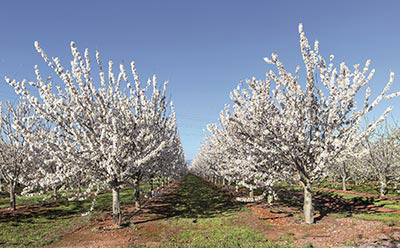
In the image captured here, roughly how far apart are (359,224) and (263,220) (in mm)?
4660

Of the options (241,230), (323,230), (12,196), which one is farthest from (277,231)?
(12,196)

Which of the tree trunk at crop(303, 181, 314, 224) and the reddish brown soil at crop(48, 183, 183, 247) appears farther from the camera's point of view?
the tree trunk at crop(303, 181, 314, 224)

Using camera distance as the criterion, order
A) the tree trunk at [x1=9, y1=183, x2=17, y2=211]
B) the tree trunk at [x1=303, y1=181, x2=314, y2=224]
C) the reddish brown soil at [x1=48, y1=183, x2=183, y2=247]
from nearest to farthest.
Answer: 1. the reddish brown soil at [x1=48, y1=183, x2=183, y2=247]
2. the tree trunk at [x1=303, y1=181, x2=314, y2=224]
3. the tree trunk at [x1=9, y1=183, x2=17, y2=211]

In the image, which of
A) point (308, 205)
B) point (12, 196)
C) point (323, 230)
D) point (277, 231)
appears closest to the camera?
point (323, 230)

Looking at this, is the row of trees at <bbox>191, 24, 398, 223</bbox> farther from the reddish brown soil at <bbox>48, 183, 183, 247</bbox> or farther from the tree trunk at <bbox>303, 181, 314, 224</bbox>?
the reddish brown soil at <bbox>48, 183, 183, 247</bbox>

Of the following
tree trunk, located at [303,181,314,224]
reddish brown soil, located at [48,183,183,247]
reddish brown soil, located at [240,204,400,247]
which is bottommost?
reddish brown soil, located at [48,183,183,247]

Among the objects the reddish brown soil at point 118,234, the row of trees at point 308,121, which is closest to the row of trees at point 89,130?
the reddish brown soil at point 118,234

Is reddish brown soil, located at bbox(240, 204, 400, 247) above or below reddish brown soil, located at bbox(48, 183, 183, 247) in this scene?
above

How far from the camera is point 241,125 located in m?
13.8

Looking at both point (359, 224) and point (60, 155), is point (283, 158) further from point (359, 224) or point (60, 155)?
point (60, 155)

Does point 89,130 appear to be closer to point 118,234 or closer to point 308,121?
point 118,234

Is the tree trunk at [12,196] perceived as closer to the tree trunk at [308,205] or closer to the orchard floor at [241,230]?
the orchard floor at [241,230]

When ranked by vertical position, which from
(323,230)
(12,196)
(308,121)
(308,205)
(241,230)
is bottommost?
(241,230)

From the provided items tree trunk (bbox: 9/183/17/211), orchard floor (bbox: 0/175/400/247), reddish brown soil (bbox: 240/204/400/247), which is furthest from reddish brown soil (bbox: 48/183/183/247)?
tree trunk (bbox: 9/183/17/211)
